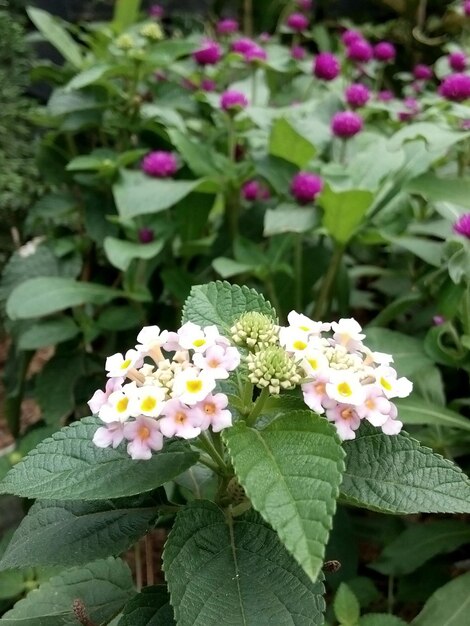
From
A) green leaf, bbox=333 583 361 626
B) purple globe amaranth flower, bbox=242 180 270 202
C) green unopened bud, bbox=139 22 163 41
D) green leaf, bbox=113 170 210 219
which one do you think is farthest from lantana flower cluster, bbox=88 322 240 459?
green unopened bud, bbox=139 22 163 41

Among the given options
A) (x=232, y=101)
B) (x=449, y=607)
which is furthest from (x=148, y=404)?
(x=232, y=101)

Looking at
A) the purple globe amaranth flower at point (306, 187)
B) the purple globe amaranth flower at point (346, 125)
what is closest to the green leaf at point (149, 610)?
the purple globe amaranth flower at point (306, 187)

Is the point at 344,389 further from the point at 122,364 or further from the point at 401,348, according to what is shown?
the point at 401,348

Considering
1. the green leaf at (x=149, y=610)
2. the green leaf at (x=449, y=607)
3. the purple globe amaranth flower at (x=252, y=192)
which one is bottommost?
the green leaf at (x=449, y=607)

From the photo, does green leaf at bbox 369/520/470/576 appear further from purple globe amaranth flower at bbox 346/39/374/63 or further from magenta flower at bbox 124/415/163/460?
purple globe amaranth flower at bbox 346/39/374/63

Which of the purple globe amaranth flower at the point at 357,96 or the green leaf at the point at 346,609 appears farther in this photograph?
the purple globe amaranth flower at the point at 357,96

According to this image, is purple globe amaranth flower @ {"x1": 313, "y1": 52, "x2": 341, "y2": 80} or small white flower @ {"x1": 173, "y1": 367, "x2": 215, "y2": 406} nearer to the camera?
small white flower @ {"x1": 173, "y1": 367, "x2": 215, "y2": 406}

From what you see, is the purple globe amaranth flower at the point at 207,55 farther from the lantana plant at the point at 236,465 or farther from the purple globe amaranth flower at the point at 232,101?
the lantana plant at the point at 236,465

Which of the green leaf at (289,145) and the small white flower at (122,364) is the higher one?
the small white flower at (122,364)
